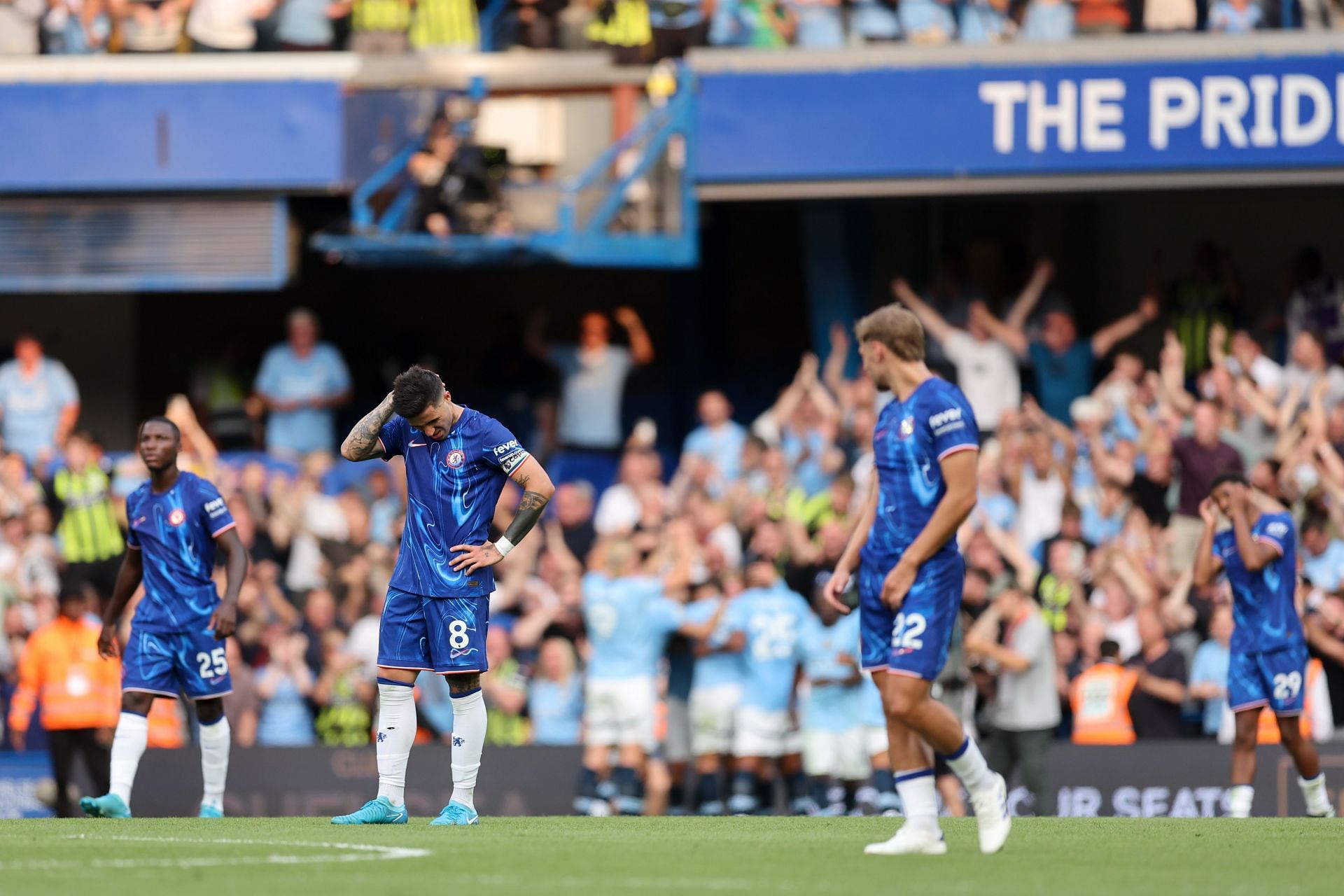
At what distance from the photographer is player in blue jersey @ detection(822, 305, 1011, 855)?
26.5 feet

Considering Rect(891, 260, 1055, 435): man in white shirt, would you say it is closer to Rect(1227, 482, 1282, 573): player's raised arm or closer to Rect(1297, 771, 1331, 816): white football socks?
Rect(1227, 482, 1282, 573): player's raised arm

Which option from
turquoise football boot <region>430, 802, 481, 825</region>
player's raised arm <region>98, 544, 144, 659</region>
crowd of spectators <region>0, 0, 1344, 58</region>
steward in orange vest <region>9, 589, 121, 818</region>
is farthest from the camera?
crowd of spectators <region>0, 0, 1344, 58</region>

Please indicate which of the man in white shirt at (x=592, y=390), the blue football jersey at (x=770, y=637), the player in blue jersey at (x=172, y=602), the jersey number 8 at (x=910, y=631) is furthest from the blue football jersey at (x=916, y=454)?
the man in white shirt at (x=592, y=390)

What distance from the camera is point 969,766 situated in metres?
8.23

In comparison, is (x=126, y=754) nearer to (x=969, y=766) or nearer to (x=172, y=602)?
(x=172, y=602)

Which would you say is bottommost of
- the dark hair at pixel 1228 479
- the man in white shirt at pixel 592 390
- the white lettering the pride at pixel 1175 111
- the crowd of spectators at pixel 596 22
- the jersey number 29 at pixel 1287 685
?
the jersey number 29 at pixel 1287 685

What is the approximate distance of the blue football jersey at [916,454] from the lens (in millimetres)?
8188

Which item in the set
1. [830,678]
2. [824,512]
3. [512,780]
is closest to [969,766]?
[830,678]

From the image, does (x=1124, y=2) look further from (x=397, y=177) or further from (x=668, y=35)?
(x=397, y=177)

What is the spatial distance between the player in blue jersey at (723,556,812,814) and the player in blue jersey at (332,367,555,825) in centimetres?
555

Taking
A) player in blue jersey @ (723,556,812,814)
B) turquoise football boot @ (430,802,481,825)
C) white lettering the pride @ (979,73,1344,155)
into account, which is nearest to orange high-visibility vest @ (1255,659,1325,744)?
player in blue jersey @ (723,556,812,814)

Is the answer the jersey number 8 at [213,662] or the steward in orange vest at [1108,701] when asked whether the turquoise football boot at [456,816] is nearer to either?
the jersey number 8 at [213,662]

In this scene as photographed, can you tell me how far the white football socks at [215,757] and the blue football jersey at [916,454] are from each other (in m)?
4.91

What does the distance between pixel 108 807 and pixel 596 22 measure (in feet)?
33.4
